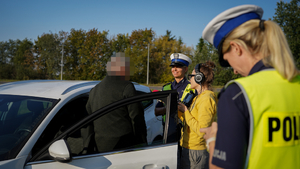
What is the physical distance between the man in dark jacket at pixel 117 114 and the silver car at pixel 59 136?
76mm

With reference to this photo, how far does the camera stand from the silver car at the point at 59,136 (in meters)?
1.44

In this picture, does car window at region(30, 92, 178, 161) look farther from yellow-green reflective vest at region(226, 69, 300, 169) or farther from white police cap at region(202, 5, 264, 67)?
yellow-green reflective vest at region(226, 69, 300, 169)

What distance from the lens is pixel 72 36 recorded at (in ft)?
109

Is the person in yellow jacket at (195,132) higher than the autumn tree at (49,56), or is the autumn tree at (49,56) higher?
the autumn tree at (49,56)

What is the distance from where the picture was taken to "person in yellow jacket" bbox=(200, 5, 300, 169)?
2.55 ft

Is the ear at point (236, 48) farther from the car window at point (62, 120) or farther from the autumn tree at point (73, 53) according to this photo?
the autumn tree at point (73, 53)

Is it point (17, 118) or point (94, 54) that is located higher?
point (94, 54)

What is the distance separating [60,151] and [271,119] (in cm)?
130

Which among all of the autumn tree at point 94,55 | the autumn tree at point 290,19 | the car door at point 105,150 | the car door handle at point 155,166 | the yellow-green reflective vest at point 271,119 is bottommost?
the car door handle at point 155,166

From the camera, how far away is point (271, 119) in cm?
78

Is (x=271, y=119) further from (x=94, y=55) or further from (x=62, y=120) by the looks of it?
(x=94, y=55)

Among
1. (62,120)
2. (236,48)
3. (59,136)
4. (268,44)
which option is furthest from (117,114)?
(268,44)

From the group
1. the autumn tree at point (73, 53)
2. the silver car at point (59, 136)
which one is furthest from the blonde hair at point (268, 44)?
the autumn tree at point (73, 53)

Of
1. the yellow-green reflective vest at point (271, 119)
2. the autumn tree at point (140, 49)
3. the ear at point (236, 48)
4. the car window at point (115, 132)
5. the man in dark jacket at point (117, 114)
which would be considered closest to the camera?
the yellow-green reflective vest at point (271, 119)
